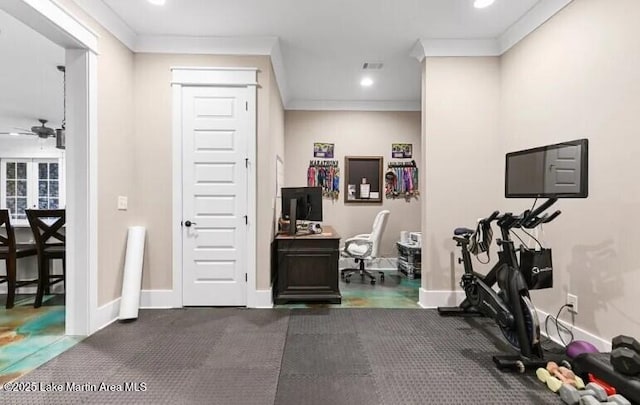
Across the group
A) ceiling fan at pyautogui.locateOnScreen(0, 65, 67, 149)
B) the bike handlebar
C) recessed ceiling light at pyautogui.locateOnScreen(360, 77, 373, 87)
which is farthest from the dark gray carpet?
recessed ceiling light at pyautogui.locateOnScreen(360, 77, 373, 87)

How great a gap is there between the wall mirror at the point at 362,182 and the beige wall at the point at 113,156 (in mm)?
3314

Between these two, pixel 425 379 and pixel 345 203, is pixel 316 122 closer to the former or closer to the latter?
pixel 345 203

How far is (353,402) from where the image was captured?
1.87 metres

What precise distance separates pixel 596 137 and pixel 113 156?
4.07 metres

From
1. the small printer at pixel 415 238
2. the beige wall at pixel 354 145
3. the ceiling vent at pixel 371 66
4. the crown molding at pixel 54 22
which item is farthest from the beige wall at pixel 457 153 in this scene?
the crown molding at pixel 54 22

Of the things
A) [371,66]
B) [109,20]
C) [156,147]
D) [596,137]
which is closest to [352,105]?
[371,66]

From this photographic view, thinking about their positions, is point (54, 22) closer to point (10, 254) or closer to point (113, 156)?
point (113, 156)

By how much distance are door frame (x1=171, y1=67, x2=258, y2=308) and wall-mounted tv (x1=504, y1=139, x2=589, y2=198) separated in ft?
7.88

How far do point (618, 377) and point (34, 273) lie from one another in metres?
5.50

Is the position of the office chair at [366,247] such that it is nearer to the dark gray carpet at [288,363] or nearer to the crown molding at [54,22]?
the dark gray carpet at [288,363]

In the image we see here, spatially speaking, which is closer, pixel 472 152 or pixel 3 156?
pixel 472 152

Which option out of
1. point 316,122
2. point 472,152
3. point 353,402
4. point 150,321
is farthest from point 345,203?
point 353,402

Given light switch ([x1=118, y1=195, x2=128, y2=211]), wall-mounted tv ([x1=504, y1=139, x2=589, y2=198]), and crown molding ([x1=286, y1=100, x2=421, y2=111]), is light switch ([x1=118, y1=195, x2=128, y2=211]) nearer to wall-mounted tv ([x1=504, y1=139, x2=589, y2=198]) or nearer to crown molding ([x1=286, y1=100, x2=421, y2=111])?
crown molding ([x1=286, y1=100, x2=421, y2=111])

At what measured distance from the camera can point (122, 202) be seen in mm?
3217
